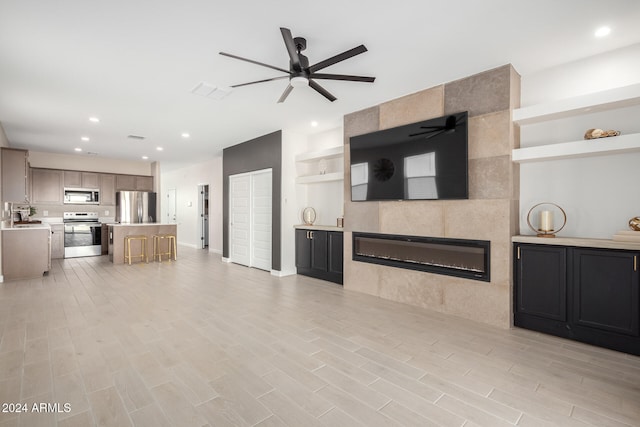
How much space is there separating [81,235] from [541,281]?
390 inches

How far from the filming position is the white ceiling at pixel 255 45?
2.43m

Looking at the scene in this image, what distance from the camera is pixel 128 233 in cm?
727

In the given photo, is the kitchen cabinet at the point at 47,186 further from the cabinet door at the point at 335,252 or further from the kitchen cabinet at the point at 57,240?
the cabinet door at the point at 335,252

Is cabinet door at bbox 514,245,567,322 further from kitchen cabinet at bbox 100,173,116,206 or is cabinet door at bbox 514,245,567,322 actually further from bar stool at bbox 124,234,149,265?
kitchen cabinet at bbox 100,173,116,206

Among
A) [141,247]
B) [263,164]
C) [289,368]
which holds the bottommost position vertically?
[289,368]

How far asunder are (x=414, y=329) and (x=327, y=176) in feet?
10.0

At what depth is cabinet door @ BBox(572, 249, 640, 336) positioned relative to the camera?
2.70 metres

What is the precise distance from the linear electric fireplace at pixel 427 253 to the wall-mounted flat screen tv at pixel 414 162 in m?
0.56

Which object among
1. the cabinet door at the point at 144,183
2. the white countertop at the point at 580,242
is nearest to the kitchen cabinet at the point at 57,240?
the cabinet door at the point at 144,183

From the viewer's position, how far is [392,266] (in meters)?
4.33

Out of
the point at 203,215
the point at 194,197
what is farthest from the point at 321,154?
the point at 194,197

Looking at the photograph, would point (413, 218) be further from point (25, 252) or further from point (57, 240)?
point (57, 240)

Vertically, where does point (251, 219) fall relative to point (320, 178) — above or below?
below

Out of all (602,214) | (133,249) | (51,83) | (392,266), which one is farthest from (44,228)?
(602,214)
